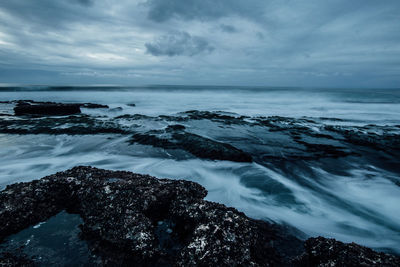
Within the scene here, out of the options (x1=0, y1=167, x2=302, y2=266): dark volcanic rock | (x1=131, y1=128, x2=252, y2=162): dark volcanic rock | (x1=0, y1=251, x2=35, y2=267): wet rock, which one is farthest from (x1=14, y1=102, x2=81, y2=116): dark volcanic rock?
(x1=0, y1=251, x2=35, y2=267): wet rock

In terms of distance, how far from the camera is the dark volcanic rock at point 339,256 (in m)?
2.05

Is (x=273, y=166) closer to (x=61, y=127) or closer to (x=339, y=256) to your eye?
(x=339, y=256)

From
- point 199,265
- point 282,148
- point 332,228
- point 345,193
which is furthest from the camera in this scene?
point 282,148

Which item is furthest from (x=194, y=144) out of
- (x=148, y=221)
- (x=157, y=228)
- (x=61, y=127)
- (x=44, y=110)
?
(x=44, y=110)

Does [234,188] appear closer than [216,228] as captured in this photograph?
No

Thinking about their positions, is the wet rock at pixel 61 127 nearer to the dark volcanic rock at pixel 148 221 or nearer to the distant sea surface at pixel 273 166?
the distant sea surface at pixel 273 166

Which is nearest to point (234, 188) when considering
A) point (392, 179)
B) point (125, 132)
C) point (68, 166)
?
point (392, 179)

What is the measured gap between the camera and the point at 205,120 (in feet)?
43.9

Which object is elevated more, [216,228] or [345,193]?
[216,228]

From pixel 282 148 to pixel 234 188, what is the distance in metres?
3.68

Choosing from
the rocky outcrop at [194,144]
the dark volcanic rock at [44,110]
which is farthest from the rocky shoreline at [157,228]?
the dark volcanic rock at [44,110]

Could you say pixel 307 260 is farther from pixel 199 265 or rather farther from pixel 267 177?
pixel 267 177

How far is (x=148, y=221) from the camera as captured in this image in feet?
8.60

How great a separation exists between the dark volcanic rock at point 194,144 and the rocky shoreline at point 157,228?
122 inches
